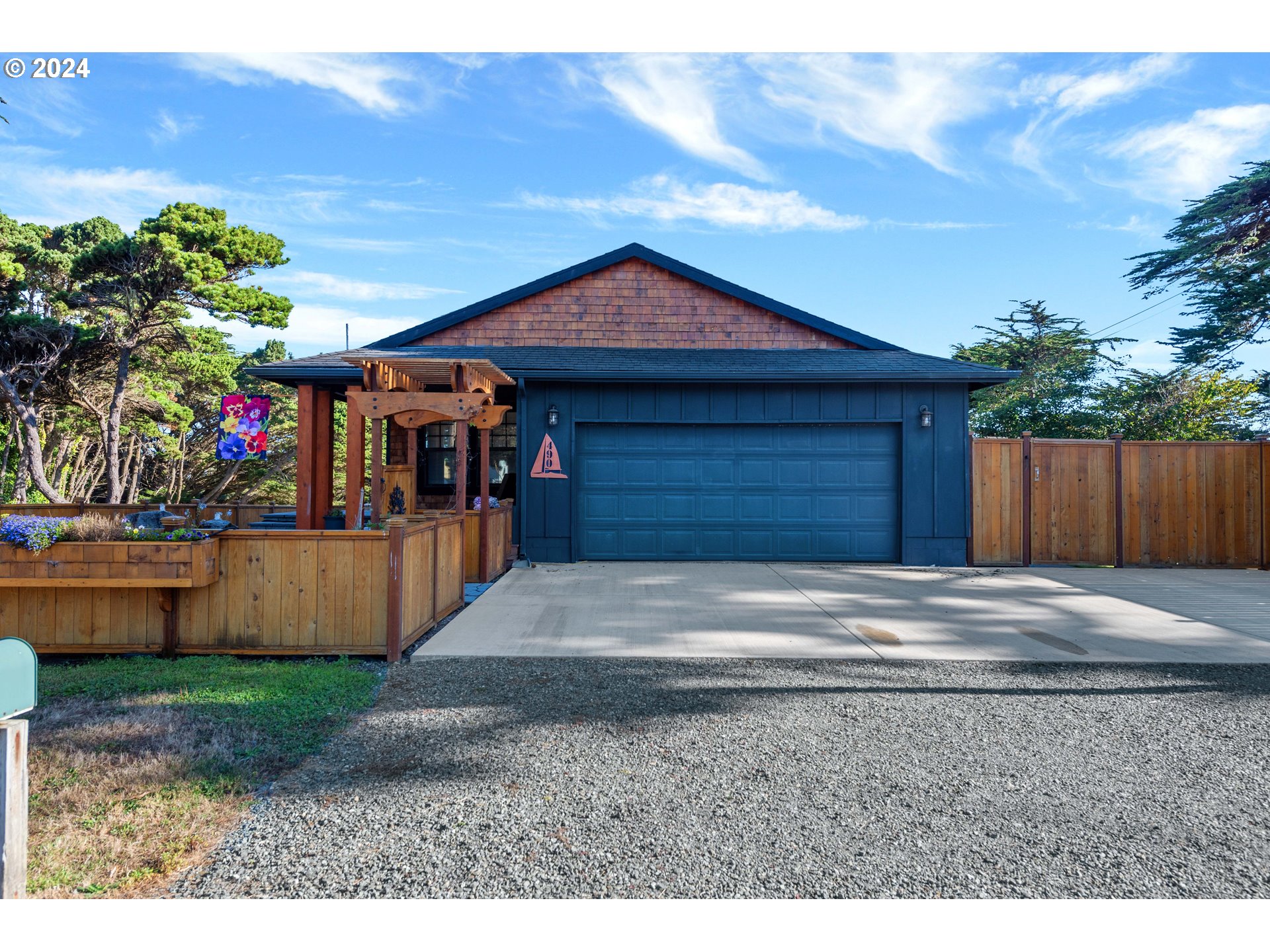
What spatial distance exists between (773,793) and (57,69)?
664cm

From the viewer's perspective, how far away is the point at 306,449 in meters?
10.6

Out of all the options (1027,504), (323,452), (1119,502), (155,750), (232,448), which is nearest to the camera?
(155,750)

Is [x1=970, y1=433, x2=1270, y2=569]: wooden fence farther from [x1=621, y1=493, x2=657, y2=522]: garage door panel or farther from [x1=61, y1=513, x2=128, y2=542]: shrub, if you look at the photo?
[x1=61, y1=513, x2=128, y2=542]: shrub

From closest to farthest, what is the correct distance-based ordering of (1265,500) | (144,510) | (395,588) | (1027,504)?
(395,588) → (144,510) → (1265,500) → (1027,504)

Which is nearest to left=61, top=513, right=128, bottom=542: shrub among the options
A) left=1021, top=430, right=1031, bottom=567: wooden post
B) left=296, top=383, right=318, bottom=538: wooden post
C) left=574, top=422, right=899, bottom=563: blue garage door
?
left=296, top=383, right=318, bottom=538: wooden post

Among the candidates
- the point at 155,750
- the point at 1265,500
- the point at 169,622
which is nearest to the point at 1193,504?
the point at 1265,500

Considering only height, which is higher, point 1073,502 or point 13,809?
point 1073,502

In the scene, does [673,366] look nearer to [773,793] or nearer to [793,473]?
[793,473]

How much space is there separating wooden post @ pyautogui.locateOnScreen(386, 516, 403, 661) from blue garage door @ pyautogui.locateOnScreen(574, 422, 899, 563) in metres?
5.47

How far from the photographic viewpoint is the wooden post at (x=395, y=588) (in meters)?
4.98

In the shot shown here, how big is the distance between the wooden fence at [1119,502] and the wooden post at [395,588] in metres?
8.78

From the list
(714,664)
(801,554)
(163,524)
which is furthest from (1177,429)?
(163,524)

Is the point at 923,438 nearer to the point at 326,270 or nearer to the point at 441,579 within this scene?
the point at 441,579

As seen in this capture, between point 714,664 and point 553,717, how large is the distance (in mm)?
1507
